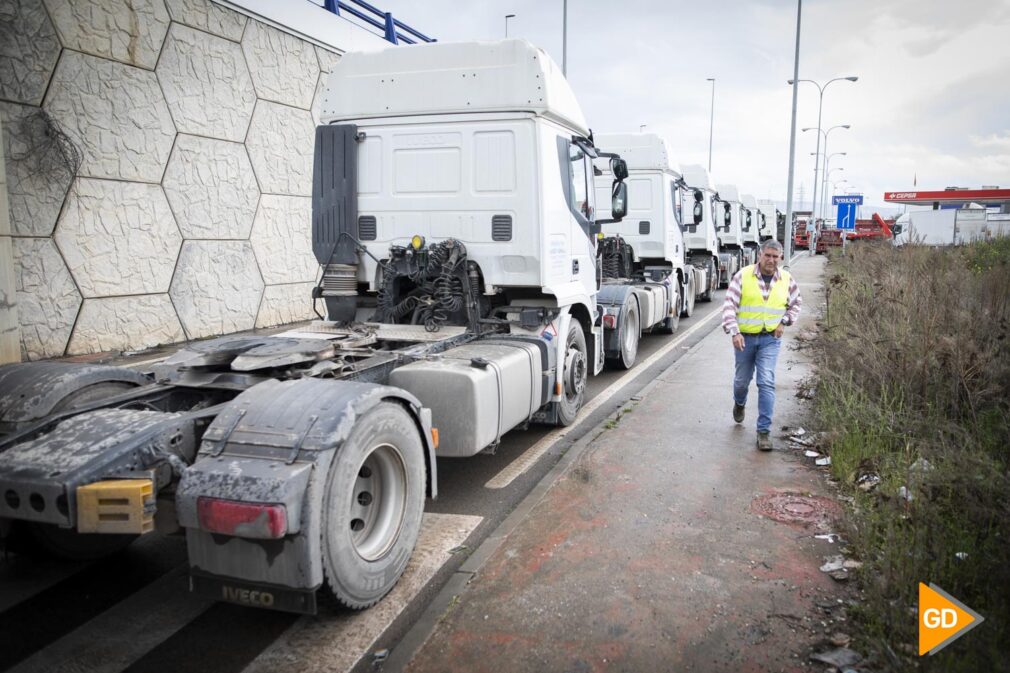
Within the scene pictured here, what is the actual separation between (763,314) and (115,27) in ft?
30.3

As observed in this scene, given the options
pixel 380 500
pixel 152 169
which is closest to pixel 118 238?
pixel 152 169

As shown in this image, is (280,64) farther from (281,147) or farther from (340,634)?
(340,634)

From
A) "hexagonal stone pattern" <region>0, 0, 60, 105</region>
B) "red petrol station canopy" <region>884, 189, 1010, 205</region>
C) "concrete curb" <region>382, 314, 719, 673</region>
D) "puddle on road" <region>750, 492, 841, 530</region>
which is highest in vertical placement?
"red petrol station canopy" <region>884, 189, 1010, 205</region>

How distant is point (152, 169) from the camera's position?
413 inches

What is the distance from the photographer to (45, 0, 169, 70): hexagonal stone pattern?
923 cm

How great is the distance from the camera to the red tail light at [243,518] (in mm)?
2883

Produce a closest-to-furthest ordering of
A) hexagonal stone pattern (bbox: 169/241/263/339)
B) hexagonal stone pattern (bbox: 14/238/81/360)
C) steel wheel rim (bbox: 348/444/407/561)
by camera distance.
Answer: steel wheel rim (bbox: 348/444/407/561), hexagonal stone pattern (bbox: 14/238/81/360), hexagonal stone pattern (bbox: 169/241/263/339)

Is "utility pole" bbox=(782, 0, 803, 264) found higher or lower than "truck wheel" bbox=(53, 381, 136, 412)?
higher

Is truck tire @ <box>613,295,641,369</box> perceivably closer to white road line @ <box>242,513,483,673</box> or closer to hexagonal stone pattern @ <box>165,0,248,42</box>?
white road line @ <box>242,513,483,673</box>

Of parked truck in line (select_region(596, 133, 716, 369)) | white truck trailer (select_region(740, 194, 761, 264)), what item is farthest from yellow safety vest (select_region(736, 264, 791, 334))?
white truck trailer (select_region(740, 194, 761, 264))

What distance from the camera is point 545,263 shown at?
609 centimetres

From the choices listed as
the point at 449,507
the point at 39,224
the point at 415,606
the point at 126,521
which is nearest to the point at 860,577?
the point at 415,606

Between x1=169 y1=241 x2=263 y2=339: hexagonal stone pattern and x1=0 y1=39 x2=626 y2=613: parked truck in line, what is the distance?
5797 millimetres

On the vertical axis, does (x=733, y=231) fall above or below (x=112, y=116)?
below
